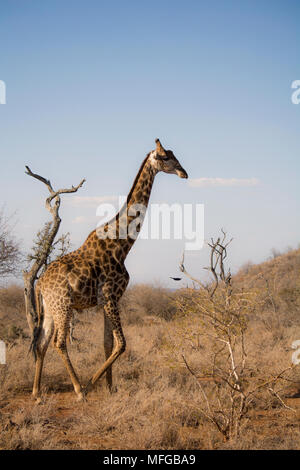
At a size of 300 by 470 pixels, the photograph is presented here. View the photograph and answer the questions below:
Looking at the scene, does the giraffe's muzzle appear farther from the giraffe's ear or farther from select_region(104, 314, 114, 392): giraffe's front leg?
select_region(104, 314, 114, 392): giraffe's front leg

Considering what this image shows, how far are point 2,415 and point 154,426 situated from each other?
2109 mm

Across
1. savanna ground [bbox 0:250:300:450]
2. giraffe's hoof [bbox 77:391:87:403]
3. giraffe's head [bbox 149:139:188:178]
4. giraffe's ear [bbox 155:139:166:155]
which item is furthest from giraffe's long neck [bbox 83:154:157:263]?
giraffe's hoof [bbox 77:391:87:403]

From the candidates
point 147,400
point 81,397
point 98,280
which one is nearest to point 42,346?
point 81,397

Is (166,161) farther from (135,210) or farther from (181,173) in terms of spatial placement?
(135,210)

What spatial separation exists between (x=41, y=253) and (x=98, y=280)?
9.43 feet

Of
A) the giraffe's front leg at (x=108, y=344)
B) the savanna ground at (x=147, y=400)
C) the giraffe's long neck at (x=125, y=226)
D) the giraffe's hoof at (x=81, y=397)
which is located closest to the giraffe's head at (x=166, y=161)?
the giraffe's long neck at (x=125, y=226)

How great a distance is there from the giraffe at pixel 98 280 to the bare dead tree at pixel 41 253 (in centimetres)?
166

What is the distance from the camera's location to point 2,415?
6.13m

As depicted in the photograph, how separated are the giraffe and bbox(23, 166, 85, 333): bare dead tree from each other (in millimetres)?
1663

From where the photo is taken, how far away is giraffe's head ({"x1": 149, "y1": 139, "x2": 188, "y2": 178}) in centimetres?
757

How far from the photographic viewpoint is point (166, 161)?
7.62 metres

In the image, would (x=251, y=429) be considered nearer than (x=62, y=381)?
Yes
